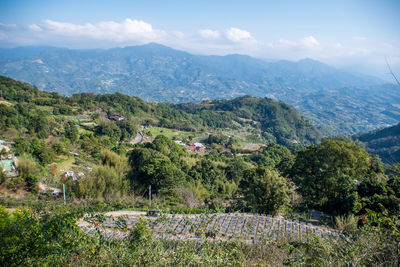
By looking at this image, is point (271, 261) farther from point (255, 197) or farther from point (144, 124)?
point (144, 124)

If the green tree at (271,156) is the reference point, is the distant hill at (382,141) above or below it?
below

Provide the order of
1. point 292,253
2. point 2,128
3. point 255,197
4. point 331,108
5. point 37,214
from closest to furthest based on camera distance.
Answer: point 292,253 → point 37,214 → point 255,197 → point 2,128 → point 331,108

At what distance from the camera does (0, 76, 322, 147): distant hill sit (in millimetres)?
29989

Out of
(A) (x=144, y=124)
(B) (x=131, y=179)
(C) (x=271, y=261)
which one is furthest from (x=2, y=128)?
(A) (x=144, y=124)

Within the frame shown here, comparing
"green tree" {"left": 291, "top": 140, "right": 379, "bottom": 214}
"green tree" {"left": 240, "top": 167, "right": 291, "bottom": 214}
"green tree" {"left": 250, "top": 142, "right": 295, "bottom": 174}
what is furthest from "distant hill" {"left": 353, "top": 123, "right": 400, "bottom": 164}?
"green tree" {"left": 240, "top": 167, "right": 291, "bottom": 214}

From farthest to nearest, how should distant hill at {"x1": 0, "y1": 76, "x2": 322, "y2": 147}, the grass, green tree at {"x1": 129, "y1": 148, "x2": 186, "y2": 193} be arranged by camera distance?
distant hill at {"x1": 0, "y1": 76, "x2": 322, "y2": 147}, the grass, green tree at {"x1": 129, "y1": 148, "x2": 186, "y2": 193}

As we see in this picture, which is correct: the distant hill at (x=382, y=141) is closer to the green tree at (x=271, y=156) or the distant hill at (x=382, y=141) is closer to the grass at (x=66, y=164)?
the green tree at (x=271, y=156)

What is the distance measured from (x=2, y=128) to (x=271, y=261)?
21.6 metres

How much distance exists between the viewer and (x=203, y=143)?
4169cm

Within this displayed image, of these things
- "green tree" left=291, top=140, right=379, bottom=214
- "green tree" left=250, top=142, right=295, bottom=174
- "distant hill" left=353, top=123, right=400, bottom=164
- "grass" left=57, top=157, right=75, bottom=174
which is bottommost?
"distant hill" left=353, top=123, right=400, bottom=164

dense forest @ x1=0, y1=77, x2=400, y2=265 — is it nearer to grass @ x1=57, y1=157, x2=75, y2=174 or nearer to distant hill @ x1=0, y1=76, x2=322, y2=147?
grass @ x1=57, y1=157, x2=75, y2=174

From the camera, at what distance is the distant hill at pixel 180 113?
2999 centimetres

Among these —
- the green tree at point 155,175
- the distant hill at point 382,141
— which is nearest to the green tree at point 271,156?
the green tree at point 155,175

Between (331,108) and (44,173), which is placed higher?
(44,173)
